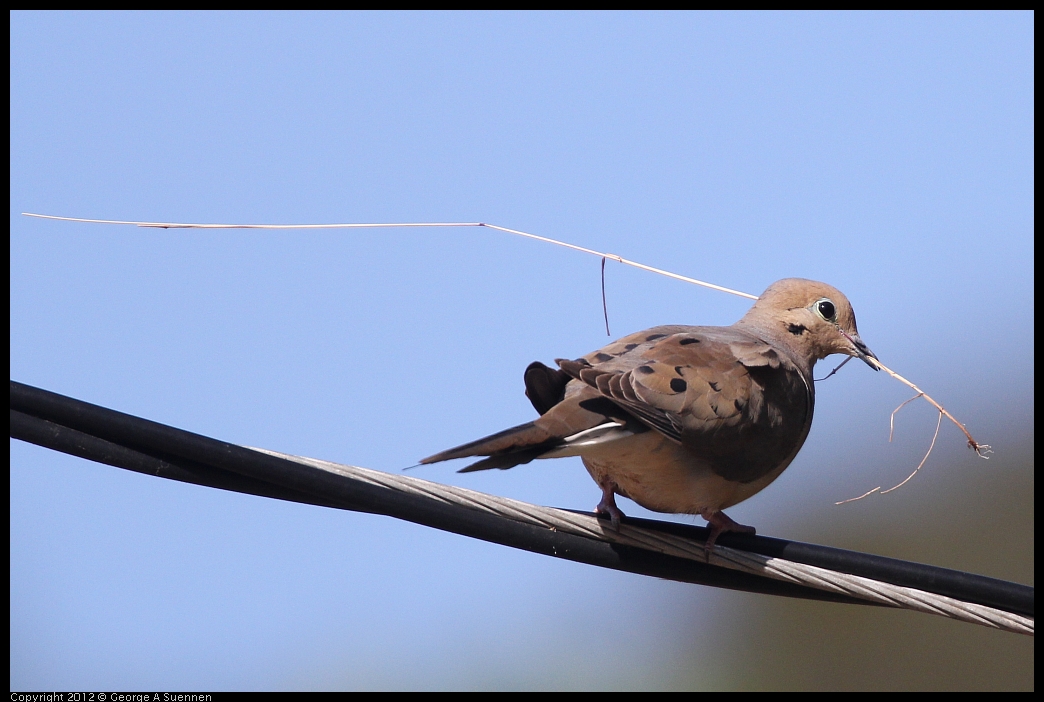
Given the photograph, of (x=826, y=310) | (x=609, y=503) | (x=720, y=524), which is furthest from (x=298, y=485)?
(x=826, y=310)

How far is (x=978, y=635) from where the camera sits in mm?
13500

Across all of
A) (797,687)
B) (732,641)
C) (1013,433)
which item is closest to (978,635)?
(797,687)

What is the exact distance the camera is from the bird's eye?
5188mm

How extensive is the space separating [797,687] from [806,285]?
10.2m

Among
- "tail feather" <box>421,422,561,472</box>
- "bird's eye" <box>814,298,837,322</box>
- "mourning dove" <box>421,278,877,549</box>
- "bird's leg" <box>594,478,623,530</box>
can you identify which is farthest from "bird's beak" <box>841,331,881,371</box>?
"tail feather" <box>421,422,561,472</box>

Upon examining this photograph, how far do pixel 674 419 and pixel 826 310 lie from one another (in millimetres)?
1670

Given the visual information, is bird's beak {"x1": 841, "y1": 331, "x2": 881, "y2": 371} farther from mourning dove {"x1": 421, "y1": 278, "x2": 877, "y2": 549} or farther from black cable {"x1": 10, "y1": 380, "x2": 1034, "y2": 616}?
black cable {"x1": 10, "y1": 380, "x2": 1034, "y2": 616}

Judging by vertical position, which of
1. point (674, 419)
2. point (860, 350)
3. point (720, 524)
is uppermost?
point (860, 350)

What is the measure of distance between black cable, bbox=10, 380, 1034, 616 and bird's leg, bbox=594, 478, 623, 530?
305 mm

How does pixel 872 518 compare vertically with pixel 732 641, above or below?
above

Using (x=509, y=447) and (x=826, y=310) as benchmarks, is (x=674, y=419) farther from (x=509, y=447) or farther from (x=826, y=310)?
(x=826, y=310)

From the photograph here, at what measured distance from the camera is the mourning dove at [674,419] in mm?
3646

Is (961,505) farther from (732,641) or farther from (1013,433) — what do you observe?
(732,641)

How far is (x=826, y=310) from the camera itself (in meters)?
5.20
